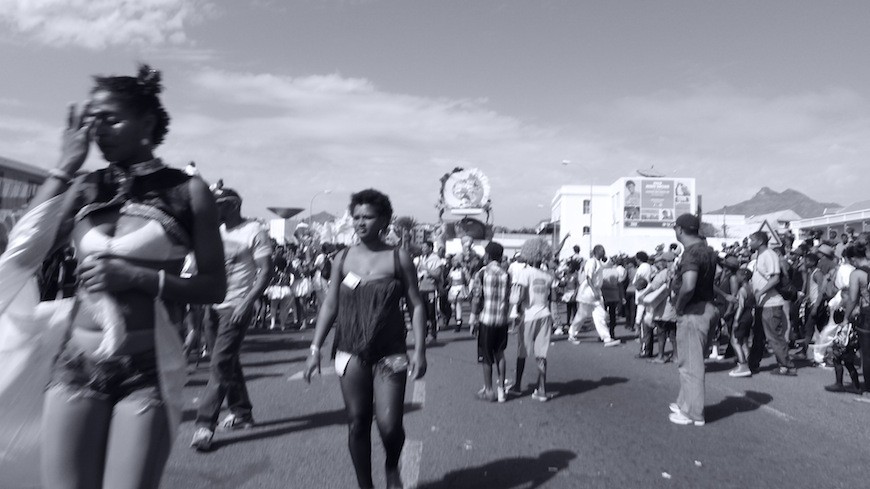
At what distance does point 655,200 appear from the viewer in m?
82.1

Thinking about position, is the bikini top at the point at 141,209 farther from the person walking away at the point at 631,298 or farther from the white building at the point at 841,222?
the white building at the point at 841,222

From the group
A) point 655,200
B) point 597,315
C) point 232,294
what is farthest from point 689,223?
point 655,200

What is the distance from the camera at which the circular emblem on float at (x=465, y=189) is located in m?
39.7

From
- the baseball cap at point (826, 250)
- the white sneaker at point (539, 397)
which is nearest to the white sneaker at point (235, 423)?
→ the white sneaker at point (539, 397)

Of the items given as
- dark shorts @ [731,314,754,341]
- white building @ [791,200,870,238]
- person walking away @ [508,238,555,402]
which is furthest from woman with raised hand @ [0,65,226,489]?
white building @ [791,200,870,238]

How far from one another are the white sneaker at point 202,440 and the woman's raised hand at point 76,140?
3.51m

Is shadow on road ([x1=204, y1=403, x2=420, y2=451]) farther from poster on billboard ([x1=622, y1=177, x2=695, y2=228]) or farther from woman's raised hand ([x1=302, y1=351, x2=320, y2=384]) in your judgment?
poster on billboard ([x1=622, y1=177, x2=695, y2=228])

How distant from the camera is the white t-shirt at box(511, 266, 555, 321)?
8102 mm

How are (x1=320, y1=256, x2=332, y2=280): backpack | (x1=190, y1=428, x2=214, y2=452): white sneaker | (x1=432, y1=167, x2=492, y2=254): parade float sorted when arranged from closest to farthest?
(x1=190, y1=428, x2=214, y2=452): white sneaker, (x1=320, y1=256, x2=332, y2=280): backpack, (x1=432, y1=167, x2=492, y2=254): parade float

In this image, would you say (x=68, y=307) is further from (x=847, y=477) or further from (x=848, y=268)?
(x=848, y=268)

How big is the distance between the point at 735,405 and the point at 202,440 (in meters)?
5.58

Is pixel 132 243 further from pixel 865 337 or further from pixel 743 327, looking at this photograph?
A: pixel 743 327

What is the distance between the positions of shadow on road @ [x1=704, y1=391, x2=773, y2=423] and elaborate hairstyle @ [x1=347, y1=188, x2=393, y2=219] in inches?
172

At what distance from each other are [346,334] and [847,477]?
3.81 m
